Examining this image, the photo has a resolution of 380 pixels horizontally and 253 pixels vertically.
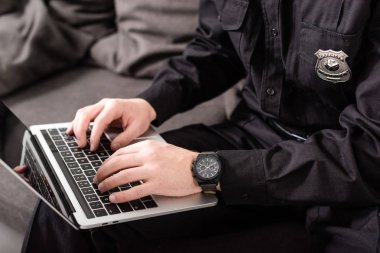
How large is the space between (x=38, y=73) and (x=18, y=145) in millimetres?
638

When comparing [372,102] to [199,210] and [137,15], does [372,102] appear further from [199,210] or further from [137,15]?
[137,15]

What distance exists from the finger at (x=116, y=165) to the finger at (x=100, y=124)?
0.10 meters

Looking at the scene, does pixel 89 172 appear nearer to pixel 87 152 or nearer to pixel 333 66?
pixel 87 152

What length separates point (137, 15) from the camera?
5.30 feet

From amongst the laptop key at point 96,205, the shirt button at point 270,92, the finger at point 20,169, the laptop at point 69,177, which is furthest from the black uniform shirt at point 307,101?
the finger at point 20,169

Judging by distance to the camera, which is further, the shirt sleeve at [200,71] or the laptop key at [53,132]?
the shirt sleeve at [200,71]

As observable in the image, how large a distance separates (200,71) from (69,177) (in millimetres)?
443

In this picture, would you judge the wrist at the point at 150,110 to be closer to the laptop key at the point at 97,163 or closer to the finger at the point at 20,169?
the laptop key at the point at 97,163

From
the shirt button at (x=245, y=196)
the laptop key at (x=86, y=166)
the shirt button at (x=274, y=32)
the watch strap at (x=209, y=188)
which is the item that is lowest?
the shirt button at (x=245, y=196)

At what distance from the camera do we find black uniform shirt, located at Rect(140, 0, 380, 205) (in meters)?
0.93

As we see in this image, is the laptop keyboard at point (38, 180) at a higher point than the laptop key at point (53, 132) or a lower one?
higher

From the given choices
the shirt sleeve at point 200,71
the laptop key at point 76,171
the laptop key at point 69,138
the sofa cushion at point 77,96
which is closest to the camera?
the laptop key at point 76,171

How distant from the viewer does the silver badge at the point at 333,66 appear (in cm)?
97

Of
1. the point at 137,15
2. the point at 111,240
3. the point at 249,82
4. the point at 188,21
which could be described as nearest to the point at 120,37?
the point at 137,15
